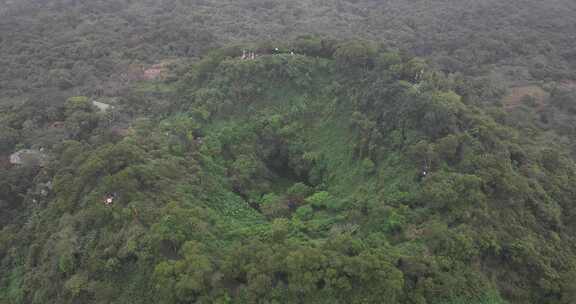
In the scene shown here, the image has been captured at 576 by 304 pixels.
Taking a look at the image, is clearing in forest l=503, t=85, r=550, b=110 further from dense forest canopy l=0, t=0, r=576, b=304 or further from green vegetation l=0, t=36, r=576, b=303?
green vegetation l=0, t=36, r=576, b=303

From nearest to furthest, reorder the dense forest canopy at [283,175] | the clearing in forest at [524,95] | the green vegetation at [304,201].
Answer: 1. the green vegetation at [304,201]
2. the dense forest canopy at [283,175]
3. the clearing in forest at [524,95]

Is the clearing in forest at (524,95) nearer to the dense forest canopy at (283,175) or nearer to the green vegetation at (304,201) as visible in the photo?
the dense forest canopy at (283,175)

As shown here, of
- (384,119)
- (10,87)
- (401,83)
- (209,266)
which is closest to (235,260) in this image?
(209,266)

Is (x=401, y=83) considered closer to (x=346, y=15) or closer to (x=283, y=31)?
(x=283, y=31)

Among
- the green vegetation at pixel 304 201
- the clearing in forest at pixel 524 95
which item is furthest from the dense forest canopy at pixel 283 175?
the clearing in forest at pixel 524 95

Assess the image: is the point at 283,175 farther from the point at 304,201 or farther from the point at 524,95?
the point at 524,95

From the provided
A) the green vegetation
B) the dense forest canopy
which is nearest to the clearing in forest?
the dense forest canopy

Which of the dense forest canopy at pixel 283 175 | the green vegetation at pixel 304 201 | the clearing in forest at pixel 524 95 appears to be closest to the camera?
the green vegetation at pixel 304 201

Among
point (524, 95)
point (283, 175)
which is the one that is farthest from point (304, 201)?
point (524, 95)

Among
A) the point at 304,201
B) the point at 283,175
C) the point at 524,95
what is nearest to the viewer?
the point at 304,201
